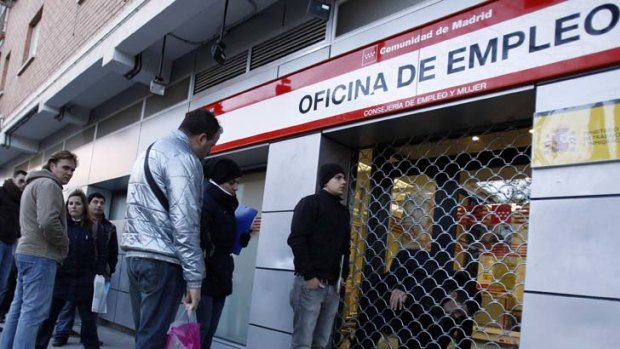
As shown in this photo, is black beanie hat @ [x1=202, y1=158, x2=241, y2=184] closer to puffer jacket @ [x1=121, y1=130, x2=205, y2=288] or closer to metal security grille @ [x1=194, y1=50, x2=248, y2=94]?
puffer jacket @ [x1=121, y1=130, x2=205, y2=288]

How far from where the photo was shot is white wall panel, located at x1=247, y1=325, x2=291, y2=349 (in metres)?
4.57

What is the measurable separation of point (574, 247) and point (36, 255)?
3.34 meters

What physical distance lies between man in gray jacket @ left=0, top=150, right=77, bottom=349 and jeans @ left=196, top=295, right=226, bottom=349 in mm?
1018

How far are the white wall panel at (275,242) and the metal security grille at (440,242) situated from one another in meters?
0.56

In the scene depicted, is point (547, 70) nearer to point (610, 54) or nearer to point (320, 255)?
point (610, 54)

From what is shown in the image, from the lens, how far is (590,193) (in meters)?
2.87

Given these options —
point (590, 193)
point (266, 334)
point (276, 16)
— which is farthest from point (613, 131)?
point (276, 16)

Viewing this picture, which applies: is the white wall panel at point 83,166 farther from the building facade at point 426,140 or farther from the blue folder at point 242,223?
the blue folder at point 242,223

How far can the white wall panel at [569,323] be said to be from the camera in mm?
2676

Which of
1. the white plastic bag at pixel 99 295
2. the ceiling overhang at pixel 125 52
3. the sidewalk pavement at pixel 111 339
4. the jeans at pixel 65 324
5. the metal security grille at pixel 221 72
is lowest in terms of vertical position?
the sidewalk pavement at pixel 111 339

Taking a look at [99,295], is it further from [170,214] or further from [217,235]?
[170,214]

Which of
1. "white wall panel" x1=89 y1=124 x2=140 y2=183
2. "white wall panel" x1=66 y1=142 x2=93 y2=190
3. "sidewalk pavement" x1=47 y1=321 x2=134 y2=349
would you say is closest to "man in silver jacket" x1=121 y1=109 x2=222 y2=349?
"sidewalk pavement" x1=47 y1=321 x2=134 y2=349

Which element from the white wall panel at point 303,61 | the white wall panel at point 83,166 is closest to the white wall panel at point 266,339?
the white wall panel at point 303,61

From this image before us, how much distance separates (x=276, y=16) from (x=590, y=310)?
412cm
